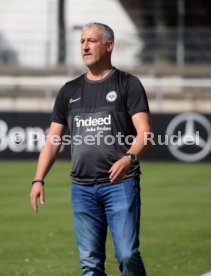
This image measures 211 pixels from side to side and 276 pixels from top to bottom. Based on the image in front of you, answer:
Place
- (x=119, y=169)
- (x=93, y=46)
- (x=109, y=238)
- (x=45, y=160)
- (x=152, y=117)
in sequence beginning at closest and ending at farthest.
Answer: (x=119, y=169) → (x=93, y=46) → (x=45, y=160) → (x=109, y=238) → (x=152, y=117)

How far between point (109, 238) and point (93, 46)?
208 inches

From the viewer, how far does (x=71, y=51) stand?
28.1 m

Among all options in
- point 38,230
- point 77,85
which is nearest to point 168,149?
point 38,230

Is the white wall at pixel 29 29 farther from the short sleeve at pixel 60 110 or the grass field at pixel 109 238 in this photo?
the short sleeve at pixel 60 110

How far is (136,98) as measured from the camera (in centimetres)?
700

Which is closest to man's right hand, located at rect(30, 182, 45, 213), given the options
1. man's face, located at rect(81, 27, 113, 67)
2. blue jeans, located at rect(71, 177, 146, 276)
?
blue jeans, located at rect(71, 177, 146, 276)

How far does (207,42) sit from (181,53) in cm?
104

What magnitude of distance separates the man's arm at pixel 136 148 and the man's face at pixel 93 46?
55 centimetres

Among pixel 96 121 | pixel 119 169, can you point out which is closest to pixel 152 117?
pixel 96 121

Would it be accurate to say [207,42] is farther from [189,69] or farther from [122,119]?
[122,119]

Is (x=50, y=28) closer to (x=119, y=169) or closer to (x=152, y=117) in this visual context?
(x=152, y=117)

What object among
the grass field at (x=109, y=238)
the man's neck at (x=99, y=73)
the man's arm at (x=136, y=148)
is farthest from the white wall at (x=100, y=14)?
the man's arm at (x=136, y=148)

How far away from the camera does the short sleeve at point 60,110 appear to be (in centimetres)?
732

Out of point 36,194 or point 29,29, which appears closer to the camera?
point 36,194
